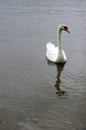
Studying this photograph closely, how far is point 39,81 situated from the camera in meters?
13.1

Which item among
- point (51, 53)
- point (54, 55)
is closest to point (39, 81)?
point (54, 55)

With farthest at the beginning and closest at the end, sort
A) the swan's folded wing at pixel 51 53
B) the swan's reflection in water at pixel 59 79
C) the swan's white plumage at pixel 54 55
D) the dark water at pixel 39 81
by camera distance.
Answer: the swan's folded wing at pixel 51 53, the swan's white plumage at pixel 54 55, the swan's reflection in water at pixel 59 79, the dark water at pixel 39 81

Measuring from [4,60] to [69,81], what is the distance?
3954 millimetres

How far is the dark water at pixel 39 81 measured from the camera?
10.0m

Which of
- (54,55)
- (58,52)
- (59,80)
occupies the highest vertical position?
(58,52)

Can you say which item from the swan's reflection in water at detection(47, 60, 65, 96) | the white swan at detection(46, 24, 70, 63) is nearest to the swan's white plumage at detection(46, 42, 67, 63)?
the white swan at detection(46, 24, 70, 63)

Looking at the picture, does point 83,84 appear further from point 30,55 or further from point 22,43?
point 22,43

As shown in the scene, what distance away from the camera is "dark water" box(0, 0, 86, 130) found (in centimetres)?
1002

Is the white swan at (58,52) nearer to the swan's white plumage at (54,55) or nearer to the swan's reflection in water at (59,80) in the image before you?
the swan's white plumage at (54,55)

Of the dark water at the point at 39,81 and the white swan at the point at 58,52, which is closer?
the dark water at the point at 39,81

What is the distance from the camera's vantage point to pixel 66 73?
14.0 metres

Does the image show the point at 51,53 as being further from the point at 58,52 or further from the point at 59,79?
the point at 59,79

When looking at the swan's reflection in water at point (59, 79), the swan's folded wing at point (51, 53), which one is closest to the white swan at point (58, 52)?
the swan's folded wing at point (51, 53)

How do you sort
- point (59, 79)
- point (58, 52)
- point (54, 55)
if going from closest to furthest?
point (59, 79)
point (58, 52)
point (54, 55)
